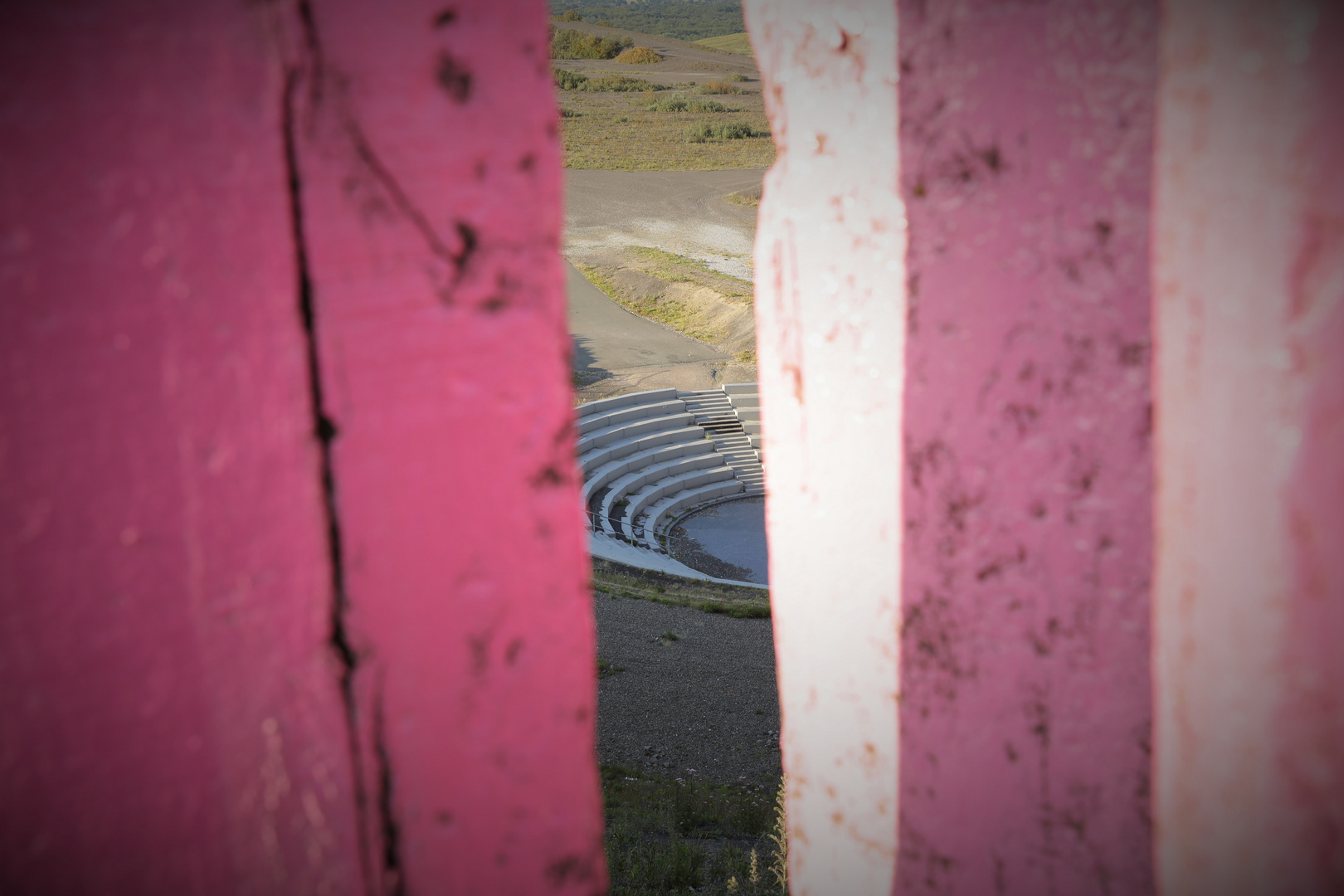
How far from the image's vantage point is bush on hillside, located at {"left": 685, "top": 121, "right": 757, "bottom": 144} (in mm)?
35812

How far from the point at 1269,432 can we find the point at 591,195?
29.8 metres

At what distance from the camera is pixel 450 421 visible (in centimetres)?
71

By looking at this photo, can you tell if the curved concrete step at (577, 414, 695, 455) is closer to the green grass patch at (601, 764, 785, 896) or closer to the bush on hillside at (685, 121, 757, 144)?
the green grass patch at (601, 764, 785, 896)

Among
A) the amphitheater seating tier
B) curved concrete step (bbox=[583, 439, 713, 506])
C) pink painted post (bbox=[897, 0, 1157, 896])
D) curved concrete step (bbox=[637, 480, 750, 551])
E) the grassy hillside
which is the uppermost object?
the grassy hillside

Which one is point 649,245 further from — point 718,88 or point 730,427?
point 718,88

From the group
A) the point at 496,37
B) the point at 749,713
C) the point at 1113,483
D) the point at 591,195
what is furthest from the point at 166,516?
the point at 591,195

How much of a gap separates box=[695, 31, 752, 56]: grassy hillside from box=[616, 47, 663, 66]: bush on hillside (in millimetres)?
7637

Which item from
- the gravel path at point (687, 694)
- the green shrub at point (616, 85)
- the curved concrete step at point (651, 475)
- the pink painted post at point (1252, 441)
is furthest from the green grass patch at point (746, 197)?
the pink painted post at point (1252, 441)

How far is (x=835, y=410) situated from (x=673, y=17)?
8841cm

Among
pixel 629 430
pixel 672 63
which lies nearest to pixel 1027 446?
pixel 629 430

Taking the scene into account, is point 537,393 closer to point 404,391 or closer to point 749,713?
point 404,391

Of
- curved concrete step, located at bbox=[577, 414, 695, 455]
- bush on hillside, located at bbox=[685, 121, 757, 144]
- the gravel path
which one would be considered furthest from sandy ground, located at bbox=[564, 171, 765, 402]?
the gravel path

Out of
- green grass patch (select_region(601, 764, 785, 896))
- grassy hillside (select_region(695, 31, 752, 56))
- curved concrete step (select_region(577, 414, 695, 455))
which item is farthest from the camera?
grassy hillside (select_region(695, 31, 752, 56))

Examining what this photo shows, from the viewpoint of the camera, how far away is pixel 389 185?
662 mm
